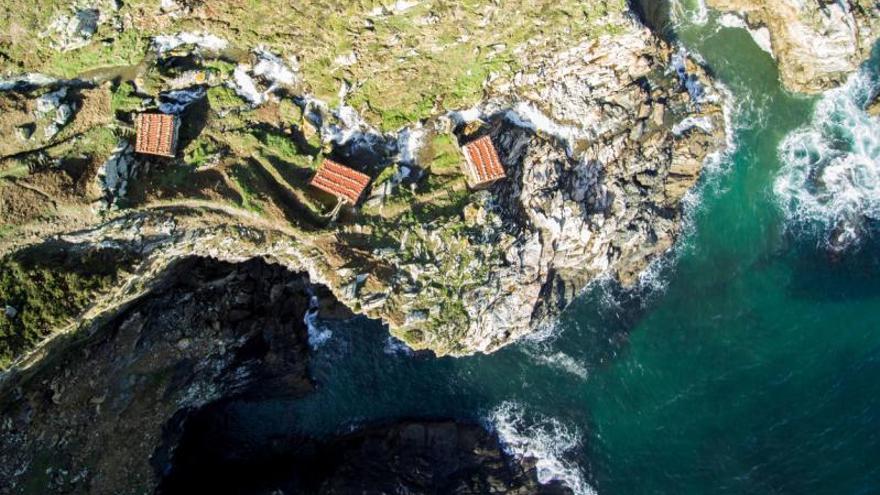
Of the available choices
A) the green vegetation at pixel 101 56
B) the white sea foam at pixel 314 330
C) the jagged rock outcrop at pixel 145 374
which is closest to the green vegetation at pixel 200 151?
the green vegetation at pixel 101 56

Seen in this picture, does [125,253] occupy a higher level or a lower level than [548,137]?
lower

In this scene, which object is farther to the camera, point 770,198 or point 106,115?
point 770,198

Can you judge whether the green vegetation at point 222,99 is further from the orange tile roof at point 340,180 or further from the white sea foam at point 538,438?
the white sea foam at point 538,438

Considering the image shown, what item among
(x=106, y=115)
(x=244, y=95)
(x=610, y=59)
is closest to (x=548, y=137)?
(x=610, y=59)

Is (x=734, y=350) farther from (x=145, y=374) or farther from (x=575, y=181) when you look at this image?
(x=145, y=374)

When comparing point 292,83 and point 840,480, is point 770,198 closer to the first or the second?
point 840,480

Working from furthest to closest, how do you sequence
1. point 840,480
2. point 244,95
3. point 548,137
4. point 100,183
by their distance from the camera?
point 840,480
point 548,137
point 244,95
point 100,183
